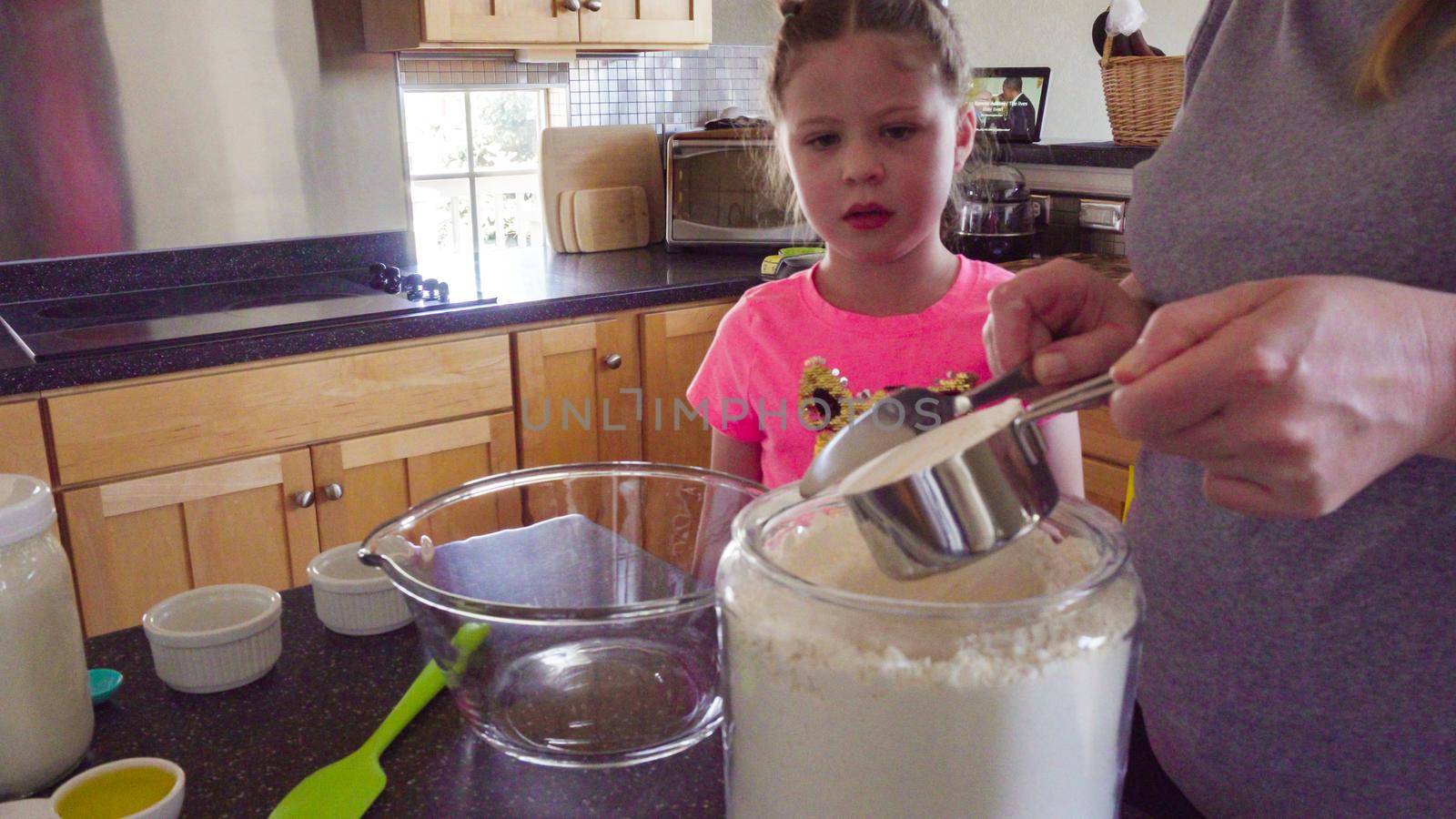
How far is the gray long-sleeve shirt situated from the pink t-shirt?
1.68 feet

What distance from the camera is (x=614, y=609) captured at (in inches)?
20.8

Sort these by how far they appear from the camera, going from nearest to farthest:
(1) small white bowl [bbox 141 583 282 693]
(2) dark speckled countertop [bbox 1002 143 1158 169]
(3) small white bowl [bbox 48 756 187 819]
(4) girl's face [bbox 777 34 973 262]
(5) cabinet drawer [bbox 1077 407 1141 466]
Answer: (3) small white bowl [bbox 48 756 187 819] < (1) small white bowl [bbox 141 583 282 693] < (4) girl's face [bbox 777 34 973 262] < (5) cabinet drawer [bbox 1077 407 1141 466] < (2) dark speckled countertop [bbox 1002 143 1158 169]

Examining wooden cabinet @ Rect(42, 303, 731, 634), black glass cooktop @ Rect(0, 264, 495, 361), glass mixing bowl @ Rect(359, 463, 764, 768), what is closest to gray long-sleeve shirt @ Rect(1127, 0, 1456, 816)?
glass mixing bowl @ Rect(359, 463, 764, 768)

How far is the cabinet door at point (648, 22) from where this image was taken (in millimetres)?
2398

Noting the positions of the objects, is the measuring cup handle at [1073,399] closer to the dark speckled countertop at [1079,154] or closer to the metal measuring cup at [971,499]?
the metal measuring cup at [971,499]

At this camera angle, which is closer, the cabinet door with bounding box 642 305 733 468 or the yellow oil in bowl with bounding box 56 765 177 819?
the yellow oil in bowl with bounding box 56 765 177 819

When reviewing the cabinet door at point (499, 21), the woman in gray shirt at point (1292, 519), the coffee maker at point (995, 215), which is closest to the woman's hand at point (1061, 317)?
the woman in gray shirt at point (1292, 519)

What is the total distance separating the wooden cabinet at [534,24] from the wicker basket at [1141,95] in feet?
3.04

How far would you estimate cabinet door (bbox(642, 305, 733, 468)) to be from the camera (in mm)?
2273

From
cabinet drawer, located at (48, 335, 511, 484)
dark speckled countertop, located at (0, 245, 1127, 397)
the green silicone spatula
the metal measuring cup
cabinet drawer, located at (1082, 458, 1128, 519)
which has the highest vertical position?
the metal measuring cup

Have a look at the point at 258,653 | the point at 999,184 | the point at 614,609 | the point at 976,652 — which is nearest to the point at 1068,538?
the point at 976,652

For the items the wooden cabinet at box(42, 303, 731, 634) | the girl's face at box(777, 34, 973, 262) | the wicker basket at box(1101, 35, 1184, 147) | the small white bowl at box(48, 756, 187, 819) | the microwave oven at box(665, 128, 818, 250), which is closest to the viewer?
the small white bowl at box(48, 756, 187, 819)

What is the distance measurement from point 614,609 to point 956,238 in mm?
2017

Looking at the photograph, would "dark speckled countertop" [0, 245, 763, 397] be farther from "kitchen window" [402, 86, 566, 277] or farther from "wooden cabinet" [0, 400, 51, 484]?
"kitchen window" [402, 86, 566, 277]
